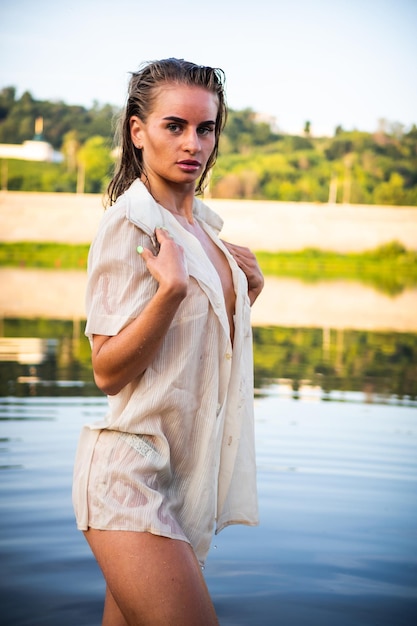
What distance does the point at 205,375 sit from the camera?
240 cm

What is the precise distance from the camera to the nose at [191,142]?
241 centimetres

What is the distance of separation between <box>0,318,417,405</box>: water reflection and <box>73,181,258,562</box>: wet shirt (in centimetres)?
747

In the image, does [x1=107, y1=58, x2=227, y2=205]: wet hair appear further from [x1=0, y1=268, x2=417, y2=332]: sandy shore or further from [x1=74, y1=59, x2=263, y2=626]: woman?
[x1=0, y1=268, x2=417, y2=332]: sandy shore

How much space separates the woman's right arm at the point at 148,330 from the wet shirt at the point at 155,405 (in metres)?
0.04

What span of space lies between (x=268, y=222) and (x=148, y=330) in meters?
59.3

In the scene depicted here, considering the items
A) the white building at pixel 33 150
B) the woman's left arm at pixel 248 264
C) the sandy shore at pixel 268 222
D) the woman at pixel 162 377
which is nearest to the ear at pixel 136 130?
the woman at pixel 162 377

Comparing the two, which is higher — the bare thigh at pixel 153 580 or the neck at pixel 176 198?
the neck at pixel 176 198

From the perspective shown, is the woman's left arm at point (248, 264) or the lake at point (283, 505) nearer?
the woman's left arm at point (248, 264)

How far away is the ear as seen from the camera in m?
2.51

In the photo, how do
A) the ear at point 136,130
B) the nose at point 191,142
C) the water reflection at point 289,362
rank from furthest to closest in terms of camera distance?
the water reflection at point 289,362 → the ear at point 136,130 → the nose at point 191,142

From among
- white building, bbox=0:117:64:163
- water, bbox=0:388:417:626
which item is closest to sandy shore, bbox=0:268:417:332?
water, bbox=0:388:417:626

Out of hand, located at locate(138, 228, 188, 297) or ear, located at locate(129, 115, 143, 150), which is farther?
ear, located at locate(129, 115, 143, 150)

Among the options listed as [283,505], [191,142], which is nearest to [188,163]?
[191,142]

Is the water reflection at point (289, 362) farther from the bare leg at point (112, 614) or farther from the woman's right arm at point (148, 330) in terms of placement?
the woman's right arm at point (148, 330)
